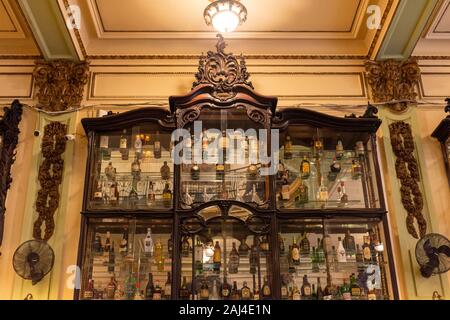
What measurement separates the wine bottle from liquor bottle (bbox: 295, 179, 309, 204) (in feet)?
2.32

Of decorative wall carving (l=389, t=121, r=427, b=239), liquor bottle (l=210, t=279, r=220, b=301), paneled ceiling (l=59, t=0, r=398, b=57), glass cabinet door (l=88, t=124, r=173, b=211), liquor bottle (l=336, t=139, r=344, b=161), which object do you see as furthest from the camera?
paneled ceiling (l=59, t=0, r=398, b=57)

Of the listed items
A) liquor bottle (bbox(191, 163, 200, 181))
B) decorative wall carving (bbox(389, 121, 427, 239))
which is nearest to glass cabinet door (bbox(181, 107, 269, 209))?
liquor bottle (bbox(191, 163, 200, 181))

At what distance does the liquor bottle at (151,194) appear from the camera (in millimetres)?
4320

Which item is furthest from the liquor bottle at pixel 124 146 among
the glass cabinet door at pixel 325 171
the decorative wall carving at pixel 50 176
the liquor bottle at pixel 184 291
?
the glass cabinet door at pixel 325 171

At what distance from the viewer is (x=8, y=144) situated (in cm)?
462

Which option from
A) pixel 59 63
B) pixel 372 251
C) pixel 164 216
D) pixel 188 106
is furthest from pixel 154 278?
pixel 59 63

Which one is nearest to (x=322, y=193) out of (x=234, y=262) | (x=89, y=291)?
(x=234, y=262)

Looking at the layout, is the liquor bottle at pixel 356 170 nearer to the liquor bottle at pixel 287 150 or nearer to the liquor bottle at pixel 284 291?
the liquor bottle at pixel 287 150

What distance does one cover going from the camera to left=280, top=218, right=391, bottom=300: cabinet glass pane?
4.14 meters

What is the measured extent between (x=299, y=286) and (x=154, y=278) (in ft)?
3.91

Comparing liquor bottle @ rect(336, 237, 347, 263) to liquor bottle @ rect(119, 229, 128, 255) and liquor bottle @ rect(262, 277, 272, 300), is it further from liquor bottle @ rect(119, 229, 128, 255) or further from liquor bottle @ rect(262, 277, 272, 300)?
liquor bottle @ rect(119, 229, 128, 255)

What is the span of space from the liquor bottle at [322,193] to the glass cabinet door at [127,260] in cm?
130

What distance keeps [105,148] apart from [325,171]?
6.51ft

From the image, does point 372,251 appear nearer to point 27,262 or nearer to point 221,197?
point 221,197
